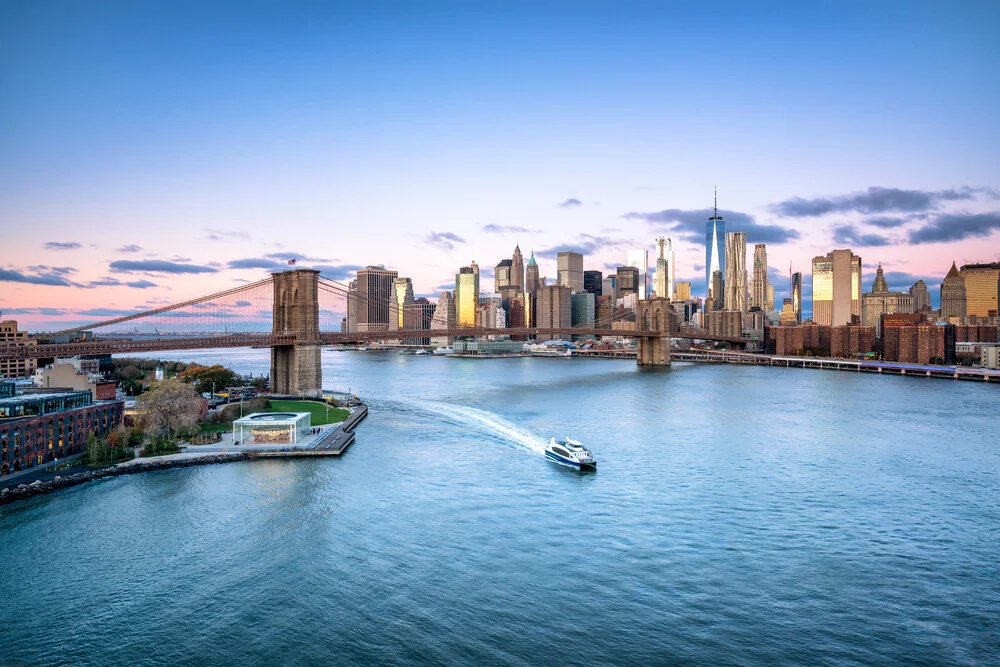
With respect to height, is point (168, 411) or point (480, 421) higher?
point (168, 411)

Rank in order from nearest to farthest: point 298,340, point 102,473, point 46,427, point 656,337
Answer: point 102,473 < point 46,427 < point 298,340 < point 656,337

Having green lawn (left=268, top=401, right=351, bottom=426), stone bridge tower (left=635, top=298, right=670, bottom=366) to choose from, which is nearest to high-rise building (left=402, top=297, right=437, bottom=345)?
stone bridge tower (left=635, top=298, right=670, bottom=366)

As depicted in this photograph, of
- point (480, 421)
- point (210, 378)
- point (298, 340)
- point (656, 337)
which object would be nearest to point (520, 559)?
point (480, 421)

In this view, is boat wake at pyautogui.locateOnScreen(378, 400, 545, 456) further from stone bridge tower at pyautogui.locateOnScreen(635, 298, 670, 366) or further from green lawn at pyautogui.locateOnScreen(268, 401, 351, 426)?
stone bridge tower at pyautogui.locateOnScreen(635, 298, 670, 366)

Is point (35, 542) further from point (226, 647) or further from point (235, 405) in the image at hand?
→ point (235, 405)

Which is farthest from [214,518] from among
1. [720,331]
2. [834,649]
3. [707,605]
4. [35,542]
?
[720,331]

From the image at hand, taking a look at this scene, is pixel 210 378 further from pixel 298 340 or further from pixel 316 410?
pixel 316 410
